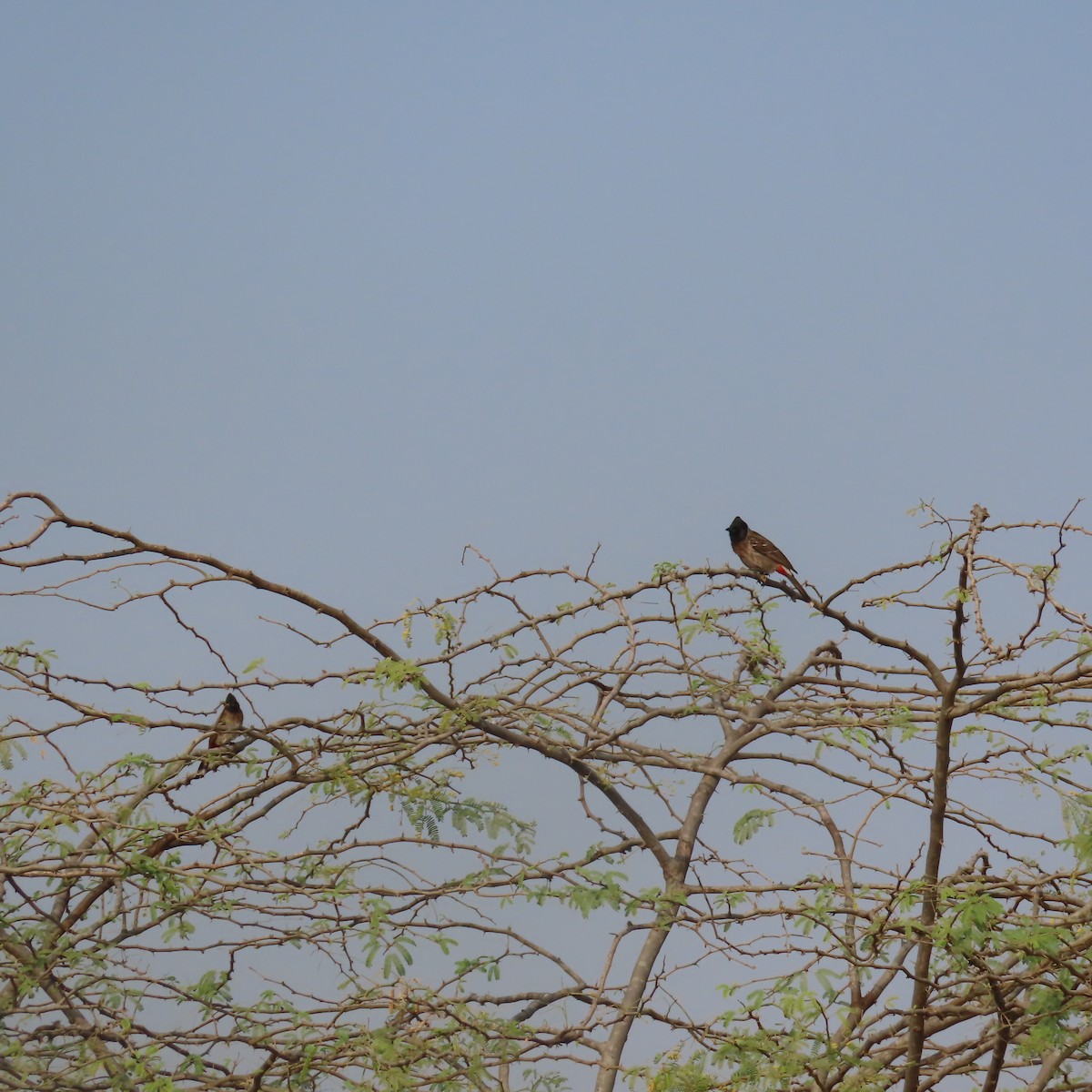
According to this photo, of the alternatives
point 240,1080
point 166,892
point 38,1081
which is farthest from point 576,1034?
point 38,1081

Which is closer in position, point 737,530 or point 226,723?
point 226,723

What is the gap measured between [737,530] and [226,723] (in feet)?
9.44

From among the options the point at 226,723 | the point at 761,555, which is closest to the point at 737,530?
the point at 761,555

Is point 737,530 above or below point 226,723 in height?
above

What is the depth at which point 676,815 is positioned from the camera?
223 inches

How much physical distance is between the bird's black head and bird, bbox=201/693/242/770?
2.72m

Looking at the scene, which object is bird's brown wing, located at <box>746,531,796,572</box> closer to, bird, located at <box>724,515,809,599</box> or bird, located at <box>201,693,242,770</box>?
bird, located at <box>724,515,809,599</box>

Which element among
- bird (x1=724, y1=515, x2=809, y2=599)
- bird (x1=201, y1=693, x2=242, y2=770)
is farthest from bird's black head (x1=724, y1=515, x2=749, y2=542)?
bird (x1=201, y1=693, x2=242, y2=770)

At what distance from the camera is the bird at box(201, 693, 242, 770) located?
17.6 feet

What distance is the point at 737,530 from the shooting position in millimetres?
7125

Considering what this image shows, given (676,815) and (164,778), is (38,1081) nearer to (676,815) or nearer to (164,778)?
(164,778)

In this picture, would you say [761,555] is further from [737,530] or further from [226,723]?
[226,723]

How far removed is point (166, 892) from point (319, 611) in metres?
1.16

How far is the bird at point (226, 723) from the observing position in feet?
17.6
